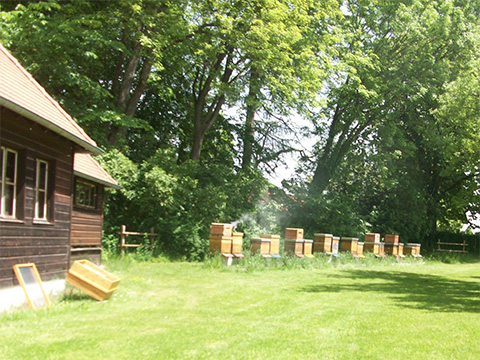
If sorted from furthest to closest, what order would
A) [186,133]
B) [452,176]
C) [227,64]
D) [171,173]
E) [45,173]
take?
[452,176] → [186,133] → [227,64] → [171,173] → [45,173]

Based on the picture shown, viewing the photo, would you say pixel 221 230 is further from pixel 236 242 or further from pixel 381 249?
pixel 381 249

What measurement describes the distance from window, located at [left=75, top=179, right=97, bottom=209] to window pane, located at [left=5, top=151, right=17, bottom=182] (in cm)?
596

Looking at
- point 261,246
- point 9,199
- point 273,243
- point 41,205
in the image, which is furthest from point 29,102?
point 273,243

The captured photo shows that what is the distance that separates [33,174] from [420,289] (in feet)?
35.4

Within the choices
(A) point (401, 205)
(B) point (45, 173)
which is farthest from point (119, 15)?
(A) point (401, 205)

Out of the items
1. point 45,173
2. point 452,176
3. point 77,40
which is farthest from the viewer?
point 452,176

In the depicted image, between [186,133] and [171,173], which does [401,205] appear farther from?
[171,173]

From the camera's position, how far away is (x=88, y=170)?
1548cm

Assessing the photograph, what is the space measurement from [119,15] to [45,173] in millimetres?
11614

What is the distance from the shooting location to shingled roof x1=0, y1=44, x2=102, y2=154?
8.70 m

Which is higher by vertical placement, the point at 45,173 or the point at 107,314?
the point at 45,173

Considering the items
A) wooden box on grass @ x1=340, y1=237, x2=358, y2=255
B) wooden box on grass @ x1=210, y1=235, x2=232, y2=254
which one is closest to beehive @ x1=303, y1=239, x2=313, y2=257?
wooden box on grass @ x1=340, y1=237, x2=358, y2=255

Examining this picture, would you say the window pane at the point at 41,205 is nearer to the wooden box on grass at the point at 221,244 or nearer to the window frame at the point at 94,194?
the window frame at the point at 94,194

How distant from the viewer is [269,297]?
11680 mm
